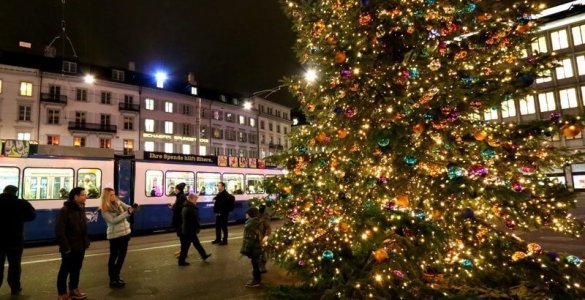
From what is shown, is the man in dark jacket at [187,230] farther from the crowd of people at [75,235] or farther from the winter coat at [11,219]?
the winter coat at [11,219]

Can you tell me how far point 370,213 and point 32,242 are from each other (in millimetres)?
13411

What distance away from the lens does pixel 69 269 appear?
21.5 feet

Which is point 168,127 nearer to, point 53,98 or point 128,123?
point 128,123

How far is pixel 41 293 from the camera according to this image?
23.0 ft

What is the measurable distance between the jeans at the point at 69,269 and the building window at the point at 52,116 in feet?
138

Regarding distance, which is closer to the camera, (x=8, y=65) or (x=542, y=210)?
(x=542, y=210)

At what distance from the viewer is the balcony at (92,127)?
1706 inches

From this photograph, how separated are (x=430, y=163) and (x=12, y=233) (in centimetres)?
718

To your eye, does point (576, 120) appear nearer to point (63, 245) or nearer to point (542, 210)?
point (542, 210)

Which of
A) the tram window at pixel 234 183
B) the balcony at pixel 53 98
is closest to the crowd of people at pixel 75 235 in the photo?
the tram window at pixel 234 183

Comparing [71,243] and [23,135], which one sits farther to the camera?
[23,135]

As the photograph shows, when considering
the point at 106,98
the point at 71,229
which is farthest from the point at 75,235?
the point at 106,98

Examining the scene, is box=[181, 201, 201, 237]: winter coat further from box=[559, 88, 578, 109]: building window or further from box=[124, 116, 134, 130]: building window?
box=[124, 116, 134, 130]: building window

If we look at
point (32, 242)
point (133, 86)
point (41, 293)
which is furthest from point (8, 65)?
point (41, 293)
